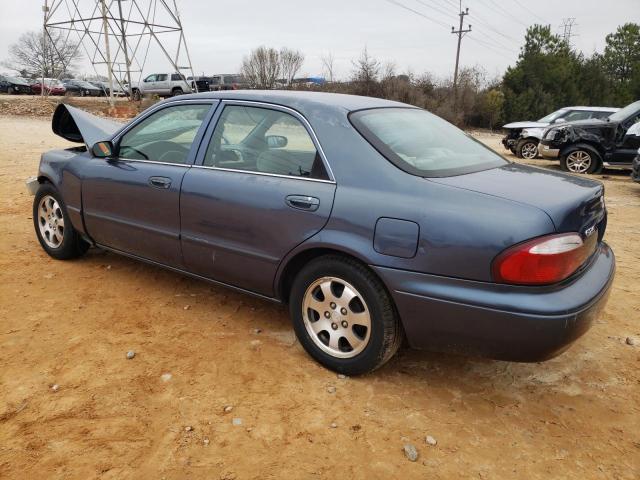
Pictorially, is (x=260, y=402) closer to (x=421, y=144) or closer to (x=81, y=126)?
(x=421, y=144)

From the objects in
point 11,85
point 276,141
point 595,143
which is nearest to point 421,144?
point 276,141

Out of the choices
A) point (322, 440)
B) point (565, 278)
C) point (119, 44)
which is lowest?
point (322, 440)

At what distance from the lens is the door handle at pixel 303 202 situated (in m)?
2.80

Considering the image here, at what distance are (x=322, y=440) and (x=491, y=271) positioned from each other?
1129mm

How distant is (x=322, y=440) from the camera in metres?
2.41

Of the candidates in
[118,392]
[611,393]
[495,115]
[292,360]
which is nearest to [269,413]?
[292,360]

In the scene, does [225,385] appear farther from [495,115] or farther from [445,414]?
[495,115]

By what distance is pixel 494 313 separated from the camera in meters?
2.33

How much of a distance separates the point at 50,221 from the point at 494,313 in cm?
409

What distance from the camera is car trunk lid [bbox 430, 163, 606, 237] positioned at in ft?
7.88

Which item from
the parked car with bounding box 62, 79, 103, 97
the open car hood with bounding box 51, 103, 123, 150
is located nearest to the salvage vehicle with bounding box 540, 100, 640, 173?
the open car hood with bounding box 51, 103, 123, 150

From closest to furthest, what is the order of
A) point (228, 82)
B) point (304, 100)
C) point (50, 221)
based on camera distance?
point (304, 100), point (50, 221), point (228, 82)

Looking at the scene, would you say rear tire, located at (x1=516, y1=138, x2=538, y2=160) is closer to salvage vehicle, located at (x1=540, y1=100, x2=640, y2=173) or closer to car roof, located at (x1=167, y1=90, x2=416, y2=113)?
salvage vehicle, located at (x1=540, y1=100, x2=640, y2=173)

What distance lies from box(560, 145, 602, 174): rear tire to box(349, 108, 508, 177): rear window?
9.70 m
